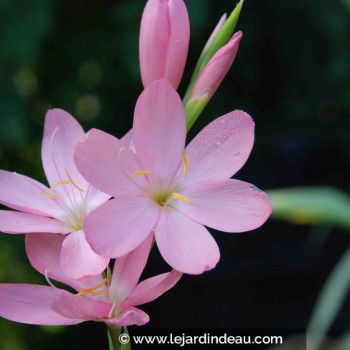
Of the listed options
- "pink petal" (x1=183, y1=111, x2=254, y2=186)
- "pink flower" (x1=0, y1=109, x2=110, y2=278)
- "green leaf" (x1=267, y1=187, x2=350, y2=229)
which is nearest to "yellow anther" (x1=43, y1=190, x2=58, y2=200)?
"pink flower" (x1=0, y1=109, x2=110, y2=278)

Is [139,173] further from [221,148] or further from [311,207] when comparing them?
[311,207]

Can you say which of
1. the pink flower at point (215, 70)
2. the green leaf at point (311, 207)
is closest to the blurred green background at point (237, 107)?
the green leaf at point (311, 207)

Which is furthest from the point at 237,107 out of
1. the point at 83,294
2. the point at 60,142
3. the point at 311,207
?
the point at 83,294

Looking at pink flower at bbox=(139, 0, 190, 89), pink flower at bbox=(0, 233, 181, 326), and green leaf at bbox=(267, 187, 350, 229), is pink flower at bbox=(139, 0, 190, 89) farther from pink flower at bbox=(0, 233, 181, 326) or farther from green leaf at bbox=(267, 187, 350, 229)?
green leaf at bbox=(267, 187, 350, 229)

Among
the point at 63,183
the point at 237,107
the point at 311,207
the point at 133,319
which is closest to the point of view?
the point at 133,319

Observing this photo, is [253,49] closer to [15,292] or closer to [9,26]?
[9,26]

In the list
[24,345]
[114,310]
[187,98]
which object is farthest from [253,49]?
[114,310]
